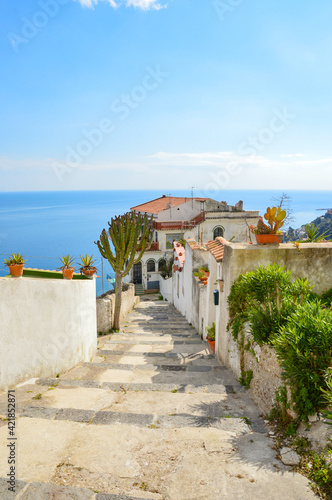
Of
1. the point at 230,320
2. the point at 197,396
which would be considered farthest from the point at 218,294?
the point at 197,396

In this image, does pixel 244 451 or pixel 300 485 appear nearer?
pixel 300 485

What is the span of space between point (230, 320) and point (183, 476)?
4.78m

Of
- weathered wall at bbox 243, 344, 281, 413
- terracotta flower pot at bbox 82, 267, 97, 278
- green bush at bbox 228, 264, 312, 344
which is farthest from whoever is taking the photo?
terracotta flower pot at bbox 82, 267, 97, 278

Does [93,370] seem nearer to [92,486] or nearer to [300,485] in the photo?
[92,486]

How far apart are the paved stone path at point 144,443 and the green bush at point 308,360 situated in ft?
2.63

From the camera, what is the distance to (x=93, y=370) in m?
9.16

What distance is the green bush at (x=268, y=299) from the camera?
19.8 feet

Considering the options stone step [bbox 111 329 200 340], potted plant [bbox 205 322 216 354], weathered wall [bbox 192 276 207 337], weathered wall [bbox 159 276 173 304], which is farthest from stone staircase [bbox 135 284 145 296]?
potted plant [bbox 205 322 216 354]

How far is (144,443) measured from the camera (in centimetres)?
471

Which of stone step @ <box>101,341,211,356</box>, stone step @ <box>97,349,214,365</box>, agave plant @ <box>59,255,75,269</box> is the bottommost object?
stone step @ <box>101,341,211,356</box>

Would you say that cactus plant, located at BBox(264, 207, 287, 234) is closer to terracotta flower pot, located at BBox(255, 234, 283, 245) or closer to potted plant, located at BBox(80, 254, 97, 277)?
terracotta flower pot, located at BBox(255, 234, 283, 245)

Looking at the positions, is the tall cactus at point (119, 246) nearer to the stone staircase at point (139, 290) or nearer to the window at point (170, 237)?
the stone staircase at point (139, 290)

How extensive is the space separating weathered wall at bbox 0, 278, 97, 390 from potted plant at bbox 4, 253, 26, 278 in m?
0.32

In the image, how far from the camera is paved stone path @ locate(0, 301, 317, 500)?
371 centimetres
